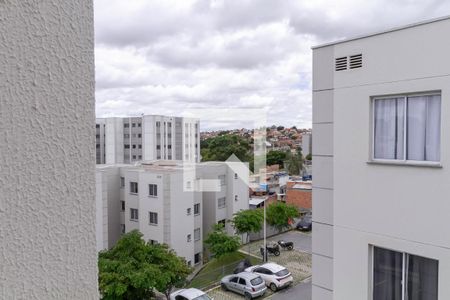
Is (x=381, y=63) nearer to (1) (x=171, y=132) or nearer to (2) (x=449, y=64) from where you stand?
(2) (x=449, y=64)

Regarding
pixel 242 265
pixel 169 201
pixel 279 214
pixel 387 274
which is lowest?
pixel 242 265

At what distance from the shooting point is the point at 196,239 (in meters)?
14.3

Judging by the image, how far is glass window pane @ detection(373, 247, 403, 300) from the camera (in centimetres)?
300

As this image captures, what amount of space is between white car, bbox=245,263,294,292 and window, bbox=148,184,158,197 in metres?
4.15

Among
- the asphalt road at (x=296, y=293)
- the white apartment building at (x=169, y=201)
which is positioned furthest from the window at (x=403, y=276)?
the white apartment building at (x=169, y=201)

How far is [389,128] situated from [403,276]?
3.93 ft

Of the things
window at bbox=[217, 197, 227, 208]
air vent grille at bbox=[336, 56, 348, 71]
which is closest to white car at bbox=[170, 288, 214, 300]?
window at bbox=[217, 197, 227, 208]

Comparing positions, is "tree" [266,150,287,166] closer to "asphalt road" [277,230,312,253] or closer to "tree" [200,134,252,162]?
"tree" [200,134,252,162]

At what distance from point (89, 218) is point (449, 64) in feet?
9.44

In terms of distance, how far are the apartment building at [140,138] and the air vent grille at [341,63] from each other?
25293 millimetres

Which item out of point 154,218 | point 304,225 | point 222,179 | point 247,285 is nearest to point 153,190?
point 154,218

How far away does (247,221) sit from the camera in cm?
1475

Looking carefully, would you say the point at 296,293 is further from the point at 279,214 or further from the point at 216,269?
the point at 279,214

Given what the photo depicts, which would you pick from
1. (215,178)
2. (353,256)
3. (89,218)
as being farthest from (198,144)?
(89,218)
